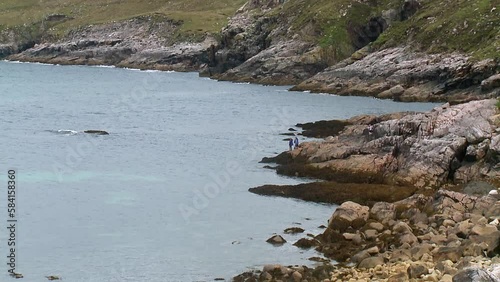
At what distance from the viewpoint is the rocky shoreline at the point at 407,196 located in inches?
1350

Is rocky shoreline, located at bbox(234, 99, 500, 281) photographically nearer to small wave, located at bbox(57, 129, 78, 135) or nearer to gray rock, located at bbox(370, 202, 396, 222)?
gray rock, located at bbox(370, 202, 396, 222)

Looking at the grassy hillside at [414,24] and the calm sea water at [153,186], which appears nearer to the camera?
the calm sea water at [153,186]

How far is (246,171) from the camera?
63938 mm

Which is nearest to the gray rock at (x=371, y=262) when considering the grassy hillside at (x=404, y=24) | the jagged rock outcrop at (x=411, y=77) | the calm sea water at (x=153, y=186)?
the calm sea water at (x=153, y=186)

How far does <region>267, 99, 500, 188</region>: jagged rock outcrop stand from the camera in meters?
51.6

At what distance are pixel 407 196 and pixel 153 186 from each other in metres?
19.8

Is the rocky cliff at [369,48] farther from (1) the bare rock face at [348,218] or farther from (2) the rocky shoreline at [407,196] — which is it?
(1) the bare rock face at [348,218]

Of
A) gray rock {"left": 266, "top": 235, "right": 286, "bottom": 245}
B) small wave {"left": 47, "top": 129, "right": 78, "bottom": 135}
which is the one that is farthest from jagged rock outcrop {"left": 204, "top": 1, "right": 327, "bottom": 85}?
gray rock {"left": 266, "top": 235, "right": 286, "bottom": 245}

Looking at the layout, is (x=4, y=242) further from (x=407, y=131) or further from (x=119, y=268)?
(x=407, y=131)

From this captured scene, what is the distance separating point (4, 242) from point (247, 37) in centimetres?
13399

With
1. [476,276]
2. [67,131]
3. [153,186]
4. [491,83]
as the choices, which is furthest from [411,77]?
[476,276]

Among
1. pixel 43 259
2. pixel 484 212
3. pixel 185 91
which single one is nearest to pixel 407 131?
pixel 484 212

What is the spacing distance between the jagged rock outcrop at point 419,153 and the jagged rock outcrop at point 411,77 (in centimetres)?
4017

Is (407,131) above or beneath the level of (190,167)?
above
